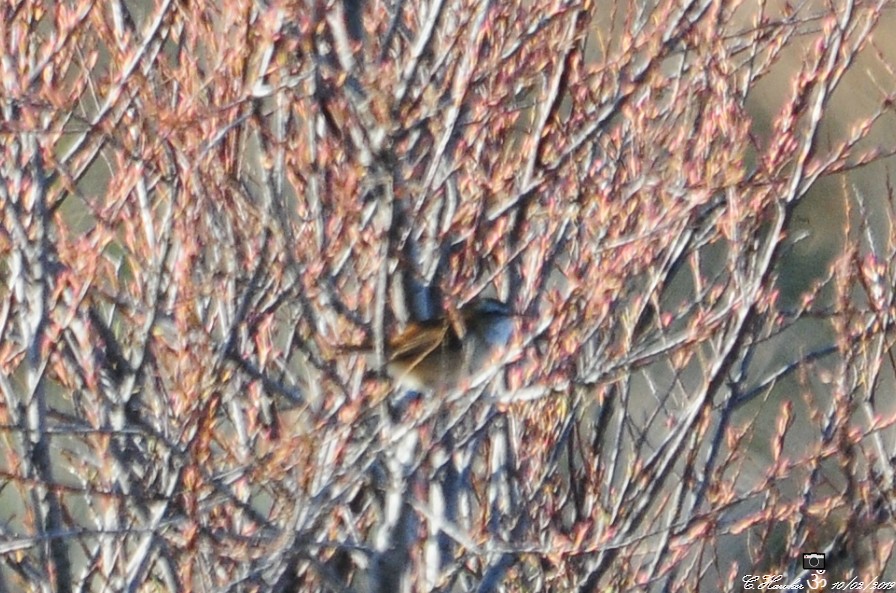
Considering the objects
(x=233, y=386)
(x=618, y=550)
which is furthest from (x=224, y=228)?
(x=618, y=550)

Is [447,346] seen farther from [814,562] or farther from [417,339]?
[814,562]

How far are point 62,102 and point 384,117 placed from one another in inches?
38.4

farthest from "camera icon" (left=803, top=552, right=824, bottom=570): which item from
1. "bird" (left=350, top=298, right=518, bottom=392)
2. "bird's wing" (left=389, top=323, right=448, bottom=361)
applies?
"bird's wing" (left=389, top=323, right=448, bottom=361)

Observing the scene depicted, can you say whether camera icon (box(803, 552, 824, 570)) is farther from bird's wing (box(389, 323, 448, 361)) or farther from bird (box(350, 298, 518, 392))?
bird's wing (box(389, 323, 448, 361))

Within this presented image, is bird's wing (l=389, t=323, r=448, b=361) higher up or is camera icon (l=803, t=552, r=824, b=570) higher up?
bird's wing (l=389, t=323, r=448, b=361)

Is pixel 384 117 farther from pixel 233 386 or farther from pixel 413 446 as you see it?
pixel 233 386

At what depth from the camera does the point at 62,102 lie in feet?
9.97

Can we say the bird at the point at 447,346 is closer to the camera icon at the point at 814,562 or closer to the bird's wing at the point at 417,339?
the bird's wing at the point at 417,339

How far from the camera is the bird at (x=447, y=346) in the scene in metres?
3.04

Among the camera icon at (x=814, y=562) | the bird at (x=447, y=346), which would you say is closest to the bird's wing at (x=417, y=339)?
the bird at (x=447, y=346)

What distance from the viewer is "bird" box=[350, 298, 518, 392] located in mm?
3043

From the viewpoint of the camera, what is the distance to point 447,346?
321 centimetres

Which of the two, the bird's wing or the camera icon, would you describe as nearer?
the bird's wing

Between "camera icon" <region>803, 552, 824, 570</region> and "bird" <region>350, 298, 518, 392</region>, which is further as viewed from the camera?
"camera icon" <region>803, 552, 824, 570</region>
